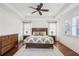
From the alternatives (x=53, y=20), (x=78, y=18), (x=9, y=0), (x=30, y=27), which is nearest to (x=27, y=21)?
(x=30, y=27)

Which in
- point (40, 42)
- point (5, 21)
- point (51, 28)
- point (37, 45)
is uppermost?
point (5, 21)

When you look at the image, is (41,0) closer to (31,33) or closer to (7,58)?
(7,58)

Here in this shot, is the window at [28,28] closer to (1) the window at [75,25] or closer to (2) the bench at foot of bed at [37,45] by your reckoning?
(2) the bench at foot of bed at [37,45]

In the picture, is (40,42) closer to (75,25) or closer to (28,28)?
(75,25)

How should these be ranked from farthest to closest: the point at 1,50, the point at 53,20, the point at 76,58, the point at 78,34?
the point at 53,20, the point at 78,34, the point at 1,50, the point at 76,58

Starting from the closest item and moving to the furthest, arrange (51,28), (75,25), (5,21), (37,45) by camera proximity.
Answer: (5,21) < (75,25) < (37,45) < (51,28)

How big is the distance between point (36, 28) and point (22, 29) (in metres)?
1.26

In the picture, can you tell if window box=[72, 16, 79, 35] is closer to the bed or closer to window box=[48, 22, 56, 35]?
the bed

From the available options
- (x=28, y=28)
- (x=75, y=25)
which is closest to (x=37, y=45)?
(x=75, y=25)

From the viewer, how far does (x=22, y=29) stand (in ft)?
33.5

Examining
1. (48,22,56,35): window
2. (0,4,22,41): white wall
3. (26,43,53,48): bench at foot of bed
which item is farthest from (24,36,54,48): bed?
(48,22,56,35): window

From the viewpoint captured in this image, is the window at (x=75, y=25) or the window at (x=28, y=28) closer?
the window at (x=75, y=25)

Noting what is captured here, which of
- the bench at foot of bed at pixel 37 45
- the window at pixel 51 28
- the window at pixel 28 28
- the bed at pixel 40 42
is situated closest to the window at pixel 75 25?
the bed at pixel 40 42

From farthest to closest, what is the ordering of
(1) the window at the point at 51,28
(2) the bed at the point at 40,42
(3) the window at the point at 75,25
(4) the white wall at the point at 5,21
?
(1) the window at the point at 51,28
(2) the bed at the point at 40,42
(3) the window at the point at 75,25
(4) the white wall at the point at 5,21
